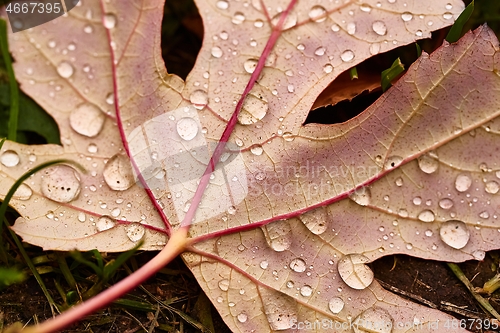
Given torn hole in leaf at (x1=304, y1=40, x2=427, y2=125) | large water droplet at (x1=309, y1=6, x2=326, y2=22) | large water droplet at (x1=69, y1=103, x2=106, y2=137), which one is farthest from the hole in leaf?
large water droplet at (x1=69, y1=103, x2=106, y2=137)

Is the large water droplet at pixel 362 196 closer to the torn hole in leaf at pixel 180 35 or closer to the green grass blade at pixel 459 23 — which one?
the green grass blade at pixel 459 23

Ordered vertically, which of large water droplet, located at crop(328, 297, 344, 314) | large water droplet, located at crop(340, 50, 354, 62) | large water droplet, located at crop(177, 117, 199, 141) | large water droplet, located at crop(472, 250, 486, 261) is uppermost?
large water droplet, located at crop(340, 50, 354, 62)

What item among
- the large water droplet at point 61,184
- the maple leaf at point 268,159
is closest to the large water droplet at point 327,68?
the maple leaf at point 268,159

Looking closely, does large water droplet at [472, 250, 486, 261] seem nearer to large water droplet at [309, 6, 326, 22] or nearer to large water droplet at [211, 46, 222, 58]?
large water droplet at [309, 6, 326, 22]

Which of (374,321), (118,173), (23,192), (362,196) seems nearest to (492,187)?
(362,196)

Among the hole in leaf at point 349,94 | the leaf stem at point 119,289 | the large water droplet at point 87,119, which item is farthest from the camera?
the hole in leaf at point 349,94

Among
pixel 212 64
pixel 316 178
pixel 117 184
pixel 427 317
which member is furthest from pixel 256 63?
pixel 427 317
